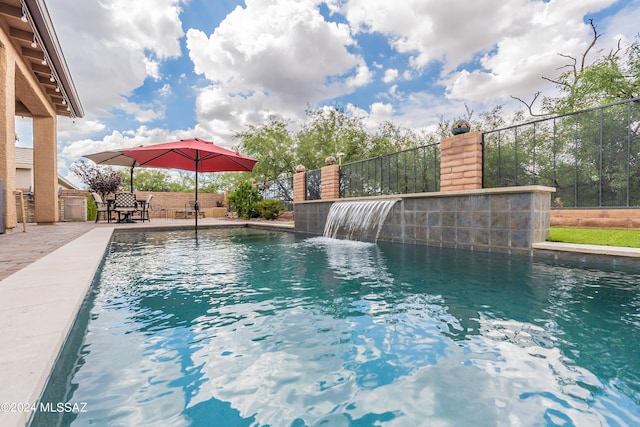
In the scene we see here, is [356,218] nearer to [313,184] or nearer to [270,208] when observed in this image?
[313,184]

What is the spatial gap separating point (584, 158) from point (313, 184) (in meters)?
6.73

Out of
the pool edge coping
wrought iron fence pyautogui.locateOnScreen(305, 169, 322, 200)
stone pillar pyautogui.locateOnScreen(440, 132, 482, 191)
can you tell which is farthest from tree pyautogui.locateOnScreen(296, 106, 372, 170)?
the pool edge coping

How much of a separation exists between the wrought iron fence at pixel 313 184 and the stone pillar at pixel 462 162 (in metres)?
4.52

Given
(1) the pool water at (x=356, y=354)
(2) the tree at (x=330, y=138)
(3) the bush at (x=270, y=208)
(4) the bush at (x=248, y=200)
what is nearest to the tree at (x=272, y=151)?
(2) the tree at (x=330, y=138)

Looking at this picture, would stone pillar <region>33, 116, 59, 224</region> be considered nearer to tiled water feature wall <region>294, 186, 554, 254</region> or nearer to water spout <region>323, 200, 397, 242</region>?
water spout <region>323, 200, 397, 242</region>

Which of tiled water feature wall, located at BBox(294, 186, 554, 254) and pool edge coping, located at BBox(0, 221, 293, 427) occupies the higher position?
tiled water feature wall, located at BBox(294, 186, 554, 254)

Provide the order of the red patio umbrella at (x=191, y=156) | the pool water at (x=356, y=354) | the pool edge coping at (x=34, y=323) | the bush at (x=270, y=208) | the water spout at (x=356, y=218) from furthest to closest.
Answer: the bush at (x=270, y=208)
the red patio umbrella at (x=191, y=156)
the water spout at (x=356, y=218)
the pool water at (x=356, y=354)
the pool edge coping at (x=34, y=323)

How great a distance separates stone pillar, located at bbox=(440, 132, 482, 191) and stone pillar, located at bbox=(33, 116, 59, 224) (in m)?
10.6

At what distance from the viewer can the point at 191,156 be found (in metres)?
8.23

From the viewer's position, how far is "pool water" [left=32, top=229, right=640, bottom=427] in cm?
109

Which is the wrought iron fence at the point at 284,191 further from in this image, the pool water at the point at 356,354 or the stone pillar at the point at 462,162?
the pool water at the point at 356,354

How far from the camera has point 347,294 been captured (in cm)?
250

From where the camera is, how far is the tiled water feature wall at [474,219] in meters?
4.21

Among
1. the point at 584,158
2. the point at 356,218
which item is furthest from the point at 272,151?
the point at 584,158
